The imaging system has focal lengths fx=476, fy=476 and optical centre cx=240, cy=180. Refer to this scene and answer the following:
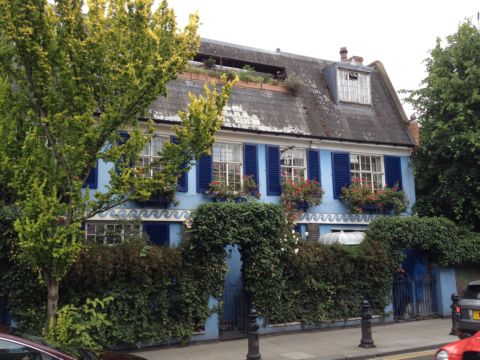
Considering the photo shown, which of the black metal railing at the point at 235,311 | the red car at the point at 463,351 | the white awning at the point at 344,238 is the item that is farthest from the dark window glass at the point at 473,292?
the black metal railing at the point at 235,311

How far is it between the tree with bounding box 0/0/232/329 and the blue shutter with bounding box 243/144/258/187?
6.24m

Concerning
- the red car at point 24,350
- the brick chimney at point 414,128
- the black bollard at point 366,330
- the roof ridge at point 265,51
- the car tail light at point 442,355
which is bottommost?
the black bollard at point 366,330

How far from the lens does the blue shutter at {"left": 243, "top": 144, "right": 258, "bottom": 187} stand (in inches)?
595

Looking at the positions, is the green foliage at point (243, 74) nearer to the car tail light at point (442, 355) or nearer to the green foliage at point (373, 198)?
the green foliage at point (373, 198)

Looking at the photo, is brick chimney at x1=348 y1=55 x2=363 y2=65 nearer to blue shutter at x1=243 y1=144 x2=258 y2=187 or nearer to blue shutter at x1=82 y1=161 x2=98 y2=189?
blue shutter at x1=243 y1=144 x2=258 y2=187

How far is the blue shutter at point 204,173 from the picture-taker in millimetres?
14320

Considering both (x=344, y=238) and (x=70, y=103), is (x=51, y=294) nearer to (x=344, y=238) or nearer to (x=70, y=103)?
(x=70, y=103)

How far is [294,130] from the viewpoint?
637 inches

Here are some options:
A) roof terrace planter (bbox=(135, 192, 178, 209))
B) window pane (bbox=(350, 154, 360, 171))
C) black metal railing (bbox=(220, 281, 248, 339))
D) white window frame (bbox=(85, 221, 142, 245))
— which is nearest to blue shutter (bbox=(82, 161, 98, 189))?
white window frame (bbox=(85, 221, 142, 245))

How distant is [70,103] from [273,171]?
8.30m

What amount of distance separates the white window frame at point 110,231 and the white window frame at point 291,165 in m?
5.38

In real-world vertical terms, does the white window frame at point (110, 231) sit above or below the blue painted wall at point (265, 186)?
below

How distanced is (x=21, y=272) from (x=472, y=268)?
14155 millimetres

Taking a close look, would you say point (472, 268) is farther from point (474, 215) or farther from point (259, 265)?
point (259, 265)
